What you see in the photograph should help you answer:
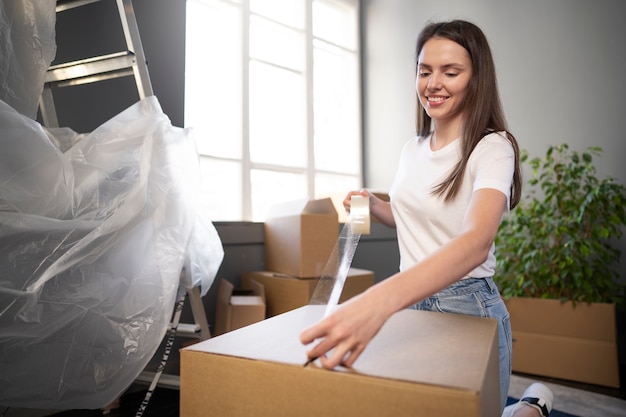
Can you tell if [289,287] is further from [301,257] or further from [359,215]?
[359,215]

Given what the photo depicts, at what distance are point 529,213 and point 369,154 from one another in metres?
1.62

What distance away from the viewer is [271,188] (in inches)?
126

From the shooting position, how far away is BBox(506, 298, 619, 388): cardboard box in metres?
2.19

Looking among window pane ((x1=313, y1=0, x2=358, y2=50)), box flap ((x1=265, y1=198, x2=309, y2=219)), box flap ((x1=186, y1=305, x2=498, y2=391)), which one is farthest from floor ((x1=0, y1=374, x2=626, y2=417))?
window pane ((x1=313, y1=0, x2=358, y2=50))

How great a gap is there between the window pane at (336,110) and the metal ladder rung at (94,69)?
2.18 m

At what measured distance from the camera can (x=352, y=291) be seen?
2.29 m

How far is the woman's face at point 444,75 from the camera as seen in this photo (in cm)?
94

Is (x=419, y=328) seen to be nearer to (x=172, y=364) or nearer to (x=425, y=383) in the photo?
(x=425, y=383)

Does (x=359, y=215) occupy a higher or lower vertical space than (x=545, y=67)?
lower

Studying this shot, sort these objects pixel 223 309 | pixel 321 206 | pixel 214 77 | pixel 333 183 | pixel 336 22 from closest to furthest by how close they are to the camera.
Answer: pixel 223 309 < pixel 321 206 < pixel 214 77 < pixel 333 183 < pixel 336 22

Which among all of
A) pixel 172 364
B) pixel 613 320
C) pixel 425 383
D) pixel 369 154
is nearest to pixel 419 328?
pixel 425 383

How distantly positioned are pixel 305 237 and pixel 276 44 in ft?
5.55

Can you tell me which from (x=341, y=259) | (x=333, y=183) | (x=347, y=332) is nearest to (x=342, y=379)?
(x=347, y=332)

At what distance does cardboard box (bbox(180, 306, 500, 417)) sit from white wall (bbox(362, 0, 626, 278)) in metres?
2.34
